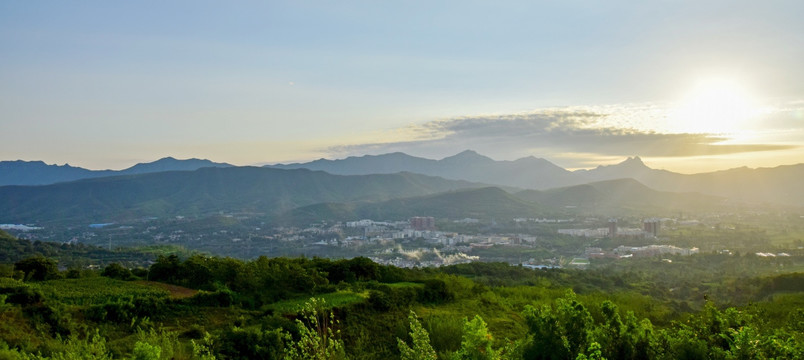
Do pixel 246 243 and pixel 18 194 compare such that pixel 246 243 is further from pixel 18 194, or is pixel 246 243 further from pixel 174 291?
pixel 18 194

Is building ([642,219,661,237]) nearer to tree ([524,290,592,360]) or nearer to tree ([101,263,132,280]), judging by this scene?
tree ([101,263,132,280])

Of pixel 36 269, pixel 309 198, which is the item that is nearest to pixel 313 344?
pixel 36 269

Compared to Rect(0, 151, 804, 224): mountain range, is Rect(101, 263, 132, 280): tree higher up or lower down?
A: higher up

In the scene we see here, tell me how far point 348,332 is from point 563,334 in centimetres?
714

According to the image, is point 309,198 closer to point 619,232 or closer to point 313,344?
point 619,232

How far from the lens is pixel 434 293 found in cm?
1700

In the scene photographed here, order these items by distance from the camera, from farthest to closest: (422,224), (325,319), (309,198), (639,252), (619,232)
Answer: (309,198), (422,224), (619,232), (639,252), (325,319)

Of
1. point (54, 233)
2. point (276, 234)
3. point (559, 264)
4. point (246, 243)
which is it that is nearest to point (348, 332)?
point (559, 264)

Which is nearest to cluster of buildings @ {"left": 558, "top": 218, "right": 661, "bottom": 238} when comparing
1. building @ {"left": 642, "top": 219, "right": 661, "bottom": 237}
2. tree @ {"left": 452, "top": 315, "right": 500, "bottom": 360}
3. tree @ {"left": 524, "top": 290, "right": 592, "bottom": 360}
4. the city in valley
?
building @ {"left": 642, "top": 219, "right": 661, "bottom": 237}

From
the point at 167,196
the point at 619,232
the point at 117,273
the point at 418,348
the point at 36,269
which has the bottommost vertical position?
the point at 619,232

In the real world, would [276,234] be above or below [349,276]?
below

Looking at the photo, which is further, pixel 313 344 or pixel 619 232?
pixel 619 232

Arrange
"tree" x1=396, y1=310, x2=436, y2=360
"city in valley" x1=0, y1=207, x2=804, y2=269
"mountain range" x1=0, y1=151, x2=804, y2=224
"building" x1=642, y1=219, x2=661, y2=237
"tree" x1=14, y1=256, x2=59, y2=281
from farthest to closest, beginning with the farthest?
"mountain range" x1=0, y1=151, x2=804, y2=224, "building" x1=642, y1=219, x2=661, y2=237, "city in valley" x1=0, y1=207, x2=804, y2=269, "tree" x1=14, y1=256, x2=59, y2=281, "tree" x1=396, y1=310, x2=436, y2=360

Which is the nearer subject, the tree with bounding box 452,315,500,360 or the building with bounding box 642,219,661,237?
the tree with bounding box 452,315,500,360
